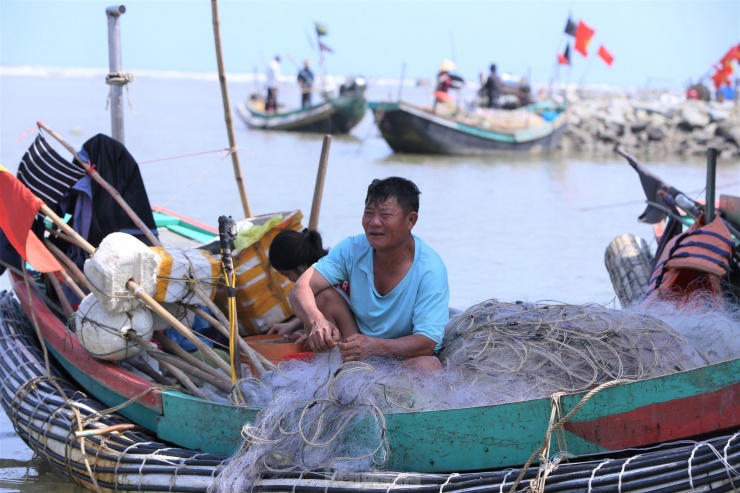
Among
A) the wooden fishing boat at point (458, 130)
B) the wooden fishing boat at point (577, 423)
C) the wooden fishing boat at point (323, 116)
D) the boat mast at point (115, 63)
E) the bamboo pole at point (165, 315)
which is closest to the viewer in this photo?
the wooden fishing boat at point (577, 423)

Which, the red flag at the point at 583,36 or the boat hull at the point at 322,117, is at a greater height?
the red flag at the point at 583,36

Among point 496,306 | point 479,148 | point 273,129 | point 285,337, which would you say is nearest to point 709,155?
point 496,306

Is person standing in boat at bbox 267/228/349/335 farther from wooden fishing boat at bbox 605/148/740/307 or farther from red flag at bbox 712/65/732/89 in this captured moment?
red flag at bbox 712/65/732/89

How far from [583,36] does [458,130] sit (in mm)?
3539

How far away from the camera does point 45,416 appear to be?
166 inches

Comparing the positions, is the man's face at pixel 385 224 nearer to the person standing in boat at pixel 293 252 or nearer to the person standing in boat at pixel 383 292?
the person standing in boat at pixel 383 292

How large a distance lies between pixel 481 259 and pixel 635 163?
3.38 metres

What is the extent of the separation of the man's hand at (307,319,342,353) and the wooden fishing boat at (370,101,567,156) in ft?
52.9

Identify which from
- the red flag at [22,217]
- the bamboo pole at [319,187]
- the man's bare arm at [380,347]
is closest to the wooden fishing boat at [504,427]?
the man's bare arm at [380,347]

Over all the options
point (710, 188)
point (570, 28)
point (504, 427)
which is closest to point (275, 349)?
point (504, 427)

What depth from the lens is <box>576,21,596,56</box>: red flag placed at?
20344mm

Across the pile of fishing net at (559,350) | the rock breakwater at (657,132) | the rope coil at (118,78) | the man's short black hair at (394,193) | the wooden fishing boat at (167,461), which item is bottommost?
the rock breakwater at (657,132)

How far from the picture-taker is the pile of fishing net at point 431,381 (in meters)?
3.28

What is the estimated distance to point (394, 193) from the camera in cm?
366
